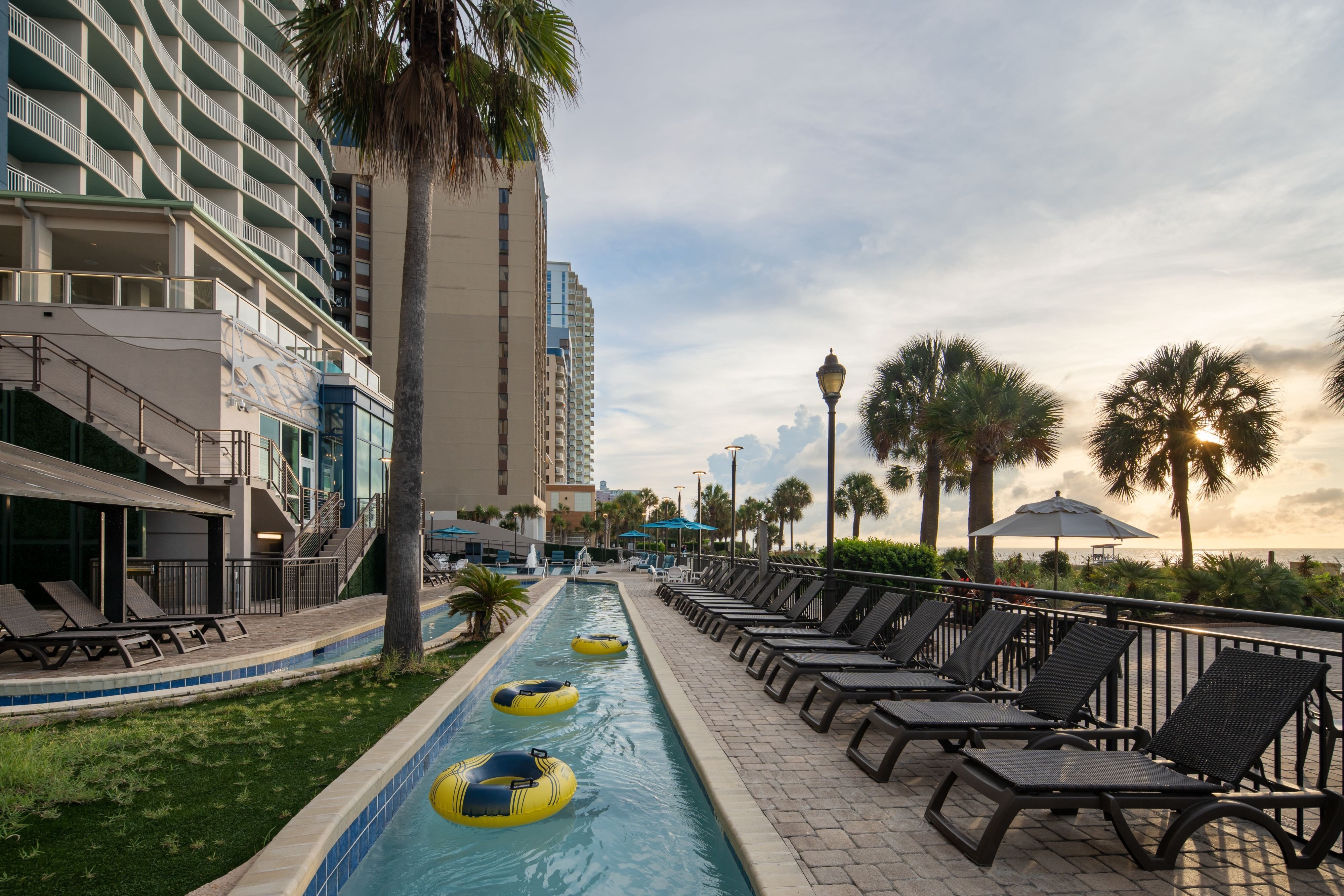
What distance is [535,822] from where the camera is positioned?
4441 mm

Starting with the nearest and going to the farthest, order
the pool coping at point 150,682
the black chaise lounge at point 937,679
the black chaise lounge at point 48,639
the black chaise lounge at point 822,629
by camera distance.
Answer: the black chaise lounge at point 937,679 → the pool coping at point 150,682 → the black chaise lounge at point 48,639 → the black chaise lounge at point 822,629

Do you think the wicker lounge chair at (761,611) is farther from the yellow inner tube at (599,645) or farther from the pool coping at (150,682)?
the pool coping at (150,682)

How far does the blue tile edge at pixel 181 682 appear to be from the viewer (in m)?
6.83

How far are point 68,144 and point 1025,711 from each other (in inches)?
1217

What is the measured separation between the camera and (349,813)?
3822 millimetres

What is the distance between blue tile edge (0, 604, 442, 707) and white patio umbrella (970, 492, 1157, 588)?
12573 millimetres

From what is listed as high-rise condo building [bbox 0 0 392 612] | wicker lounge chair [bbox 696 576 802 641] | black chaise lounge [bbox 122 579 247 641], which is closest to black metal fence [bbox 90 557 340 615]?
high-rise condo building [bbox 0 0 392 612]

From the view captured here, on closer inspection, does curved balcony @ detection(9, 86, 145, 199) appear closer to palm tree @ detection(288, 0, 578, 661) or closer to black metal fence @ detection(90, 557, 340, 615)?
black metal fence @ detection(90, 557, 340, 615)

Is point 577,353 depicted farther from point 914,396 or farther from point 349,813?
point 349,813

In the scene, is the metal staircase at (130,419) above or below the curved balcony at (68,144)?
below

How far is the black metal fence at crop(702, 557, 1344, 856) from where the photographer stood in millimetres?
3635

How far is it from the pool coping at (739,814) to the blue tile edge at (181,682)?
511cm

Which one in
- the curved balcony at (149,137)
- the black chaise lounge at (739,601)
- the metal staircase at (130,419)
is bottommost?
the black chaise lounge at (739,601)

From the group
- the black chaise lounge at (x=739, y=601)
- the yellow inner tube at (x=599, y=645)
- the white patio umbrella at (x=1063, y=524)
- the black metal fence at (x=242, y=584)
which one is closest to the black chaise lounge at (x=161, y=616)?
the black metal fence at (x=242, y=584)
